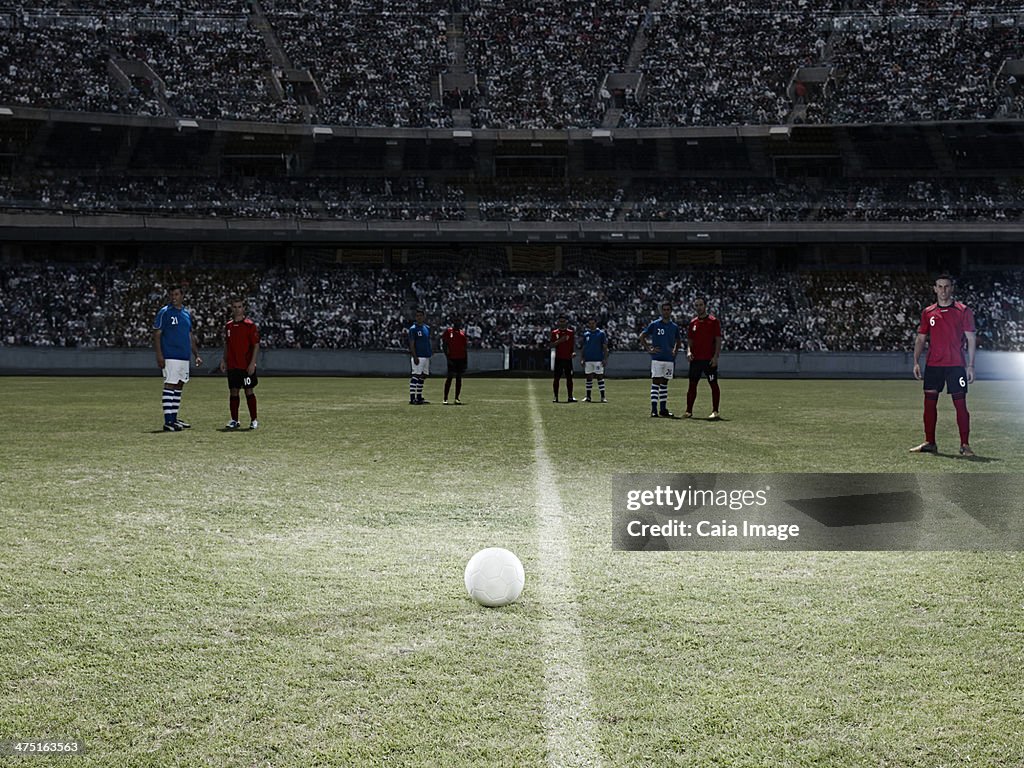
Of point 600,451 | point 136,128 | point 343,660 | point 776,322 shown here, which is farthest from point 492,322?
point 343,660

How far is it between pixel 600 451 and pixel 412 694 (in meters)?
7.96

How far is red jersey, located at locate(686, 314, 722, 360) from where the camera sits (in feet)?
51.0

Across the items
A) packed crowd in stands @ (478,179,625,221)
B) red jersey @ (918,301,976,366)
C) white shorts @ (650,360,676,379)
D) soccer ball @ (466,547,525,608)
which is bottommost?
soccer ball @ (466,547,525,608)

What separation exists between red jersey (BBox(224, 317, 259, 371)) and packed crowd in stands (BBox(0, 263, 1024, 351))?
2370 cm

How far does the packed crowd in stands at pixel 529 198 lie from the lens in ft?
132

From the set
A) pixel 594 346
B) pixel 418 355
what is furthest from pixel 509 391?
pixel 418 355

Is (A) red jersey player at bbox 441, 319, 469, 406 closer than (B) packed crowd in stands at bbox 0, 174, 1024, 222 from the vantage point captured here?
Yes

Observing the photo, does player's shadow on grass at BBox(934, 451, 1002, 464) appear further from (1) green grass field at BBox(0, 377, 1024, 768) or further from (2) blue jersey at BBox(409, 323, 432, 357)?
(2) blue jersey at BBox(409, 323, 432, 357)

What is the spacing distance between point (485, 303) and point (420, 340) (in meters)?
20.7

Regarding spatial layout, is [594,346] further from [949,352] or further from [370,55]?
[370,55]

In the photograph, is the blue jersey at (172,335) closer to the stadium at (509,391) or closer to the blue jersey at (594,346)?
the stadium at (509,391)

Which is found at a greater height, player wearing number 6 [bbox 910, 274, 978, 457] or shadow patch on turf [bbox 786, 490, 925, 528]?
player wearing number 6 [bbox 910, 274, 978, 457]

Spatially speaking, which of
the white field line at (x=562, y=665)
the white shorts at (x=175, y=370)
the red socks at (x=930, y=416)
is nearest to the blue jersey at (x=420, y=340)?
the white shorts at (x=175, y=370)

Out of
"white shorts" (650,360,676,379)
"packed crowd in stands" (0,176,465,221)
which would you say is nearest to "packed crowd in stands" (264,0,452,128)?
"packed crowd in stands" (0,176,465,221)
